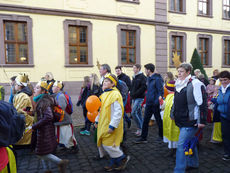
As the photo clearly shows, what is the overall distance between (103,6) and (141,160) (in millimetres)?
10329

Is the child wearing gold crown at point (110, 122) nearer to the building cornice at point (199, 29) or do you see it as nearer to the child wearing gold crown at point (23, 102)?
the child wearing gold crown at point (23, 102)

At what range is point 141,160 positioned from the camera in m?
3.82

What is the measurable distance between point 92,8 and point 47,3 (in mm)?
2543

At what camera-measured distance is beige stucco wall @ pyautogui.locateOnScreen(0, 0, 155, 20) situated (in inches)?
416

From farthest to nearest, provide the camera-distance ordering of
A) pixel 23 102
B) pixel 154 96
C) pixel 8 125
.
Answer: pixel 154 96, pixel 23 102, pixel 8 125

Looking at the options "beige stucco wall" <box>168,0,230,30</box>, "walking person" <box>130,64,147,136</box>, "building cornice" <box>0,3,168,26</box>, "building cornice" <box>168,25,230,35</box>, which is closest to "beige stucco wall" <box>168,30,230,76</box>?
"building cornice" <box>168,25,230,35</box>

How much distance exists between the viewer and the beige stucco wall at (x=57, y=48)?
10570 mm

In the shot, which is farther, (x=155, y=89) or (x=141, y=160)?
(x=155, y=89)

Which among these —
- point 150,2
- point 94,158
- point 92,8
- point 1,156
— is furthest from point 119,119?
point 150,2

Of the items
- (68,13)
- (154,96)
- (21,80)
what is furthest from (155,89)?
(68,13)

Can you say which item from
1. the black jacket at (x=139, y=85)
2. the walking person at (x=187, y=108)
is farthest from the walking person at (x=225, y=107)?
the black jacket at (x=139, y=85)

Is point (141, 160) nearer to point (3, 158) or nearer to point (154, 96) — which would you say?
point (154, 96)

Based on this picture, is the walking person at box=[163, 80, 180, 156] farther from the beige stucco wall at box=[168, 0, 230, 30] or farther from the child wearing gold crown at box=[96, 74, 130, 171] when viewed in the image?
the beige stucco wall at box=[168, 0, 230, 30]

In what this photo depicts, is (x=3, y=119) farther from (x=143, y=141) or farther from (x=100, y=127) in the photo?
(x=143, y=141)
